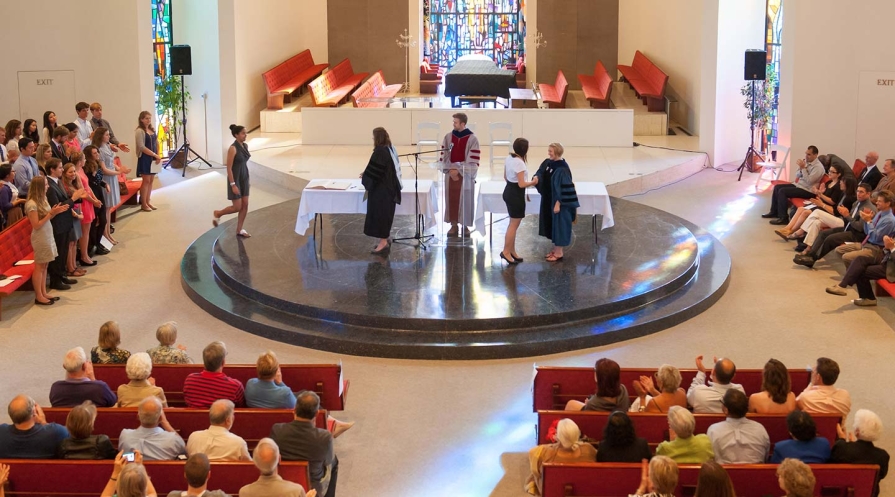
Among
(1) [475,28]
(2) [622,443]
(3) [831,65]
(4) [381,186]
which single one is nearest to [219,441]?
(2) [622,443]

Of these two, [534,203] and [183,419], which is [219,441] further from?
[534,203]

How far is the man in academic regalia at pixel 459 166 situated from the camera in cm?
1073

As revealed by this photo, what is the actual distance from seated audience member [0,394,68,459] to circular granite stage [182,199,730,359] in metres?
3.28

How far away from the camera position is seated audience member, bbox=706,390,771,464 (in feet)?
18.4

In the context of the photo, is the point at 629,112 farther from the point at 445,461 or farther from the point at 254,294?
the point at 445,461

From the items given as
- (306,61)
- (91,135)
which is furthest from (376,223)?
(306,61)

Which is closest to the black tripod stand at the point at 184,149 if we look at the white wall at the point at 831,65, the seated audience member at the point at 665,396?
the white wall at the point at 831,65

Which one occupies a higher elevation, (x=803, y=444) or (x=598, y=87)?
(x=598, y=87)

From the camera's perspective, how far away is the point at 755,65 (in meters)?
14.7

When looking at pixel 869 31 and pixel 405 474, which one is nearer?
pixel 405 474

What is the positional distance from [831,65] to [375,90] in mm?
9221

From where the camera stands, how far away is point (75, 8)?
1440cm

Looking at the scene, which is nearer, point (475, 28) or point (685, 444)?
point (685, 444)

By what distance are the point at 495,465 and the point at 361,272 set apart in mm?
3711
